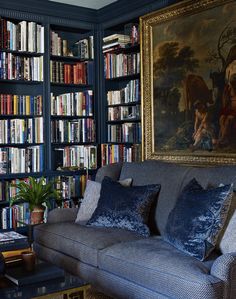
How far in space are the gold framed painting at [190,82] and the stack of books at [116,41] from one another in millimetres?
331

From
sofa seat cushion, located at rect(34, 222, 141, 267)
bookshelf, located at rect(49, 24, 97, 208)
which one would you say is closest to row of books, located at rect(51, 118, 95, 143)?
bookshelf, located at rect(49, 24, 97, 208)

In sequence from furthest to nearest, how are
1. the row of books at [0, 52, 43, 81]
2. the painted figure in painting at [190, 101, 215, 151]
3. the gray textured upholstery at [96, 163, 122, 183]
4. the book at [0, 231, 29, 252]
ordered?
the row of books at [0, 52, 43, 81]
the gray textured upholstery at [96, 163, 122, 183]
the painted figure in painting at [190, 101, 215, 151]
the book at [0, 231, 29, 252]

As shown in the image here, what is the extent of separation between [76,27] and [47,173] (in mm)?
1726

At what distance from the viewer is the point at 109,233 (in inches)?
124

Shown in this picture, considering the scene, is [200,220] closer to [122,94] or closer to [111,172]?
[111,172]

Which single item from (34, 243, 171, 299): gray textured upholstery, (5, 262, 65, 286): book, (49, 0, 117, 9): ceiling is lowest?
(34, 243, 171, 299): gray textured upholstery

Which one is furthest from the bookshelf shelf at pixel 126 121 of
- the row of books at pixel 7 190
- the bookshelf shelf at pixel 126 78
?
the row of books at pixel 7 190

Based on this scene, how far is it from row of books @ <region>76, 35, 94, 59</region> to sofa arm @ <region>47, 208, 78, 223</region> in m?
2.14

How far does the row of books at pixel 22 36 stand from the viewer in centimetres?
454

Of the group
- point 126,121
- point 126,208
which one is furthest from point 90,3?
point 126,208

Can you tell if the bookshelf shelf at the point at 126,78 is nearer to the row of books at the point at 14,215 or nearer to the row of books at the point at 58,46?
the row of books at the point at 58,46

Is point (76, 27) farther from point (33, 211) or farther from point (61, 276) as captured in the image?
point (61, 276)

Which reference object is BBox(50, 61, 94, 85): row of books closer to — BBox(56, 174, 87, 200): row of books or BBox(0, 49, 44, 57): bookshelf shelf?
BBox(0, 49, 44, 57): bookshelf shelf

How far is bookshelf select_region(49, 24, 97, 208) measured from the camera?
492cm
